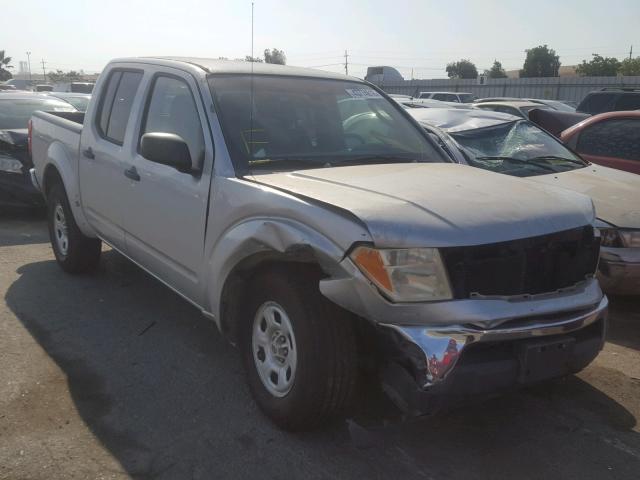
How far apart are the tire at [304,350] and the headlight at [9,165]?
6141 mm

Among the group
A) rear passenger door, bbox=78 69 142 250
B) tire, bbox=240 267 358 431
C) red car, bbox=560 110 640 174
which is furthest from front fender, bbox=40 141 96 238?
red car, bbox=560 110 640 174

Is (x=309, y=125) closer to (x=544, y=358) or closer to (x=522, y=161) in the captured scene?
(x=544, y=358)

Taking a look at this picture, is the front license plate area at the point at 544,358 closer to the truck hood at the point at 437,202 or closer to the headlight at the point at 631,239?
the truck hood at the point at 437,202

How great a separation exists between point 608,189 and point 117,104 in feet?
13.5

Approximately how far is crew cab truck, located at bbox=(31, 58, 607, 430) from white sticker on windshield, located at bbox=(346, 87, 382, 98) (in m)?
0.03

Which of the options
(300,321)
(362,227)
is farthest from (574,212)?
(300,321)

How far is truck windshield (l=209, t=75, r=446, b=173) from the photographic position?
3.73 m

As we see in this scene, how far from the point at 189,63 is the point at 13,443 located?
97.4 inches

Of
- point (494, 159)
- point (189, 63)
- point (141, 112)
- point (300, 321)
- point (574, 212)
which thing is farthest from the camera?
point (494, 159)

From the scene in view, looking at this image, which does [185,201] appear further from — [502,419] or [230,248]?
[502,419]

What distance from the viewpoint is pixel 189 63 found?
4168 mm

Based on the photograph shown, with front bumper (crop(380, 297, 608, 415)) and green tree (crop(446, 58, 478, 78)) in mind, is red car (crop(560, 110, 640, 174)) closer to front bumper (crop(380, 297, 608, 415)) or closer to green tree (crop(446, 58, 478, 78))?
front bumper (crop(380, 297, 608, 415))

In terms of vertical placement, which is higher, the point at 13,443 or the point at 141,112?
the point at 141,112

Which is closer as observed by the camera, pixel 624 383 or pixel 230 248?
pixel 230 248
